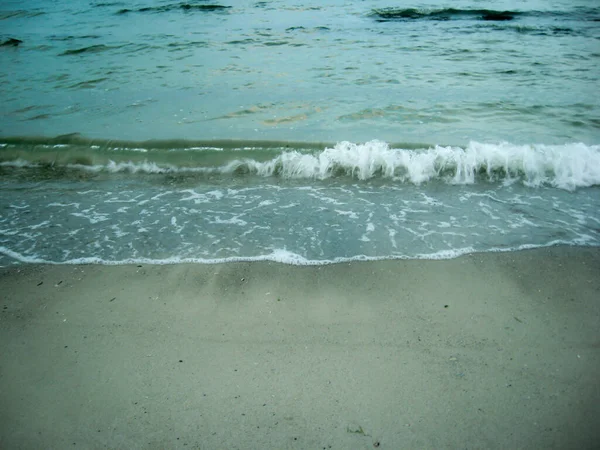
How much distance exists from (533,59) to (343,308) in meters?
9.79

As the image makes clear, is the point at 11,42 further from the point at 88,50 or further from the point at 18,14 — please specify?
the point at 18,14

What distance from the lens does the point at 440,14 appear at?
14.9 m

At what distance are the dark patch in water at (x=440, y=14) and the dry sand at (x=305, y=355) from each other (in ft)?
45.3

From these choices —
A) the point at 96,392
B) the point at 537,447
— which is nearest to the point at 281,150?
the point at 96,392

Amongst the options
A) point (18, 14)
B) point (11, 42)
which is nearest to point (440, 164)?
point (11, 42)

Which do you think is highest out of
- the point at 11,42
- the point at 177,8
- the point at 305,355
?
the point at 177,8

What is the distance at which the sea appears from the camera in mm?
3695

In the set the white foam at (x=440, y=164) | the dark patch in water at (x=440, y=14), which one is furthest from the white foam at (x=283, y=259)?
the dark patch in water at (x=440, y=14)

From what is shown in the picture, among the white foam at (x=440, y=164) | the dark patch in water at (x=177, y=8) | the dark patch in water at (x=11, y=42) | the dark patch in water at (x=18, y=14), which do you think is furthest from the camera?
the dark patch in water at (x=177, y=8)

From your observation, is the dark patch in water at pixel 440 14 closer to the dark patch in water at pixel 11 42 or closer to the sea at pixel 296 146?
the sea at pixel 296 146

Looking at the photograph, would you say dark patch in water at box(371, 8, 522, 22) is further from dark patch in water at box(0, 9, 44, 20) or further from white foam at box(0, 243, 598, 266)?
dark patch in water at box(0, 9, 44, 20)

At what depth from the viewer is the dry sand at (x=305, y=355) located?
2.01 m

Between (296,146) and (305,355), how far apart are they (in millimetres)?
3780

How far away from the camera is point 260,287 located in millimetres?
2994
